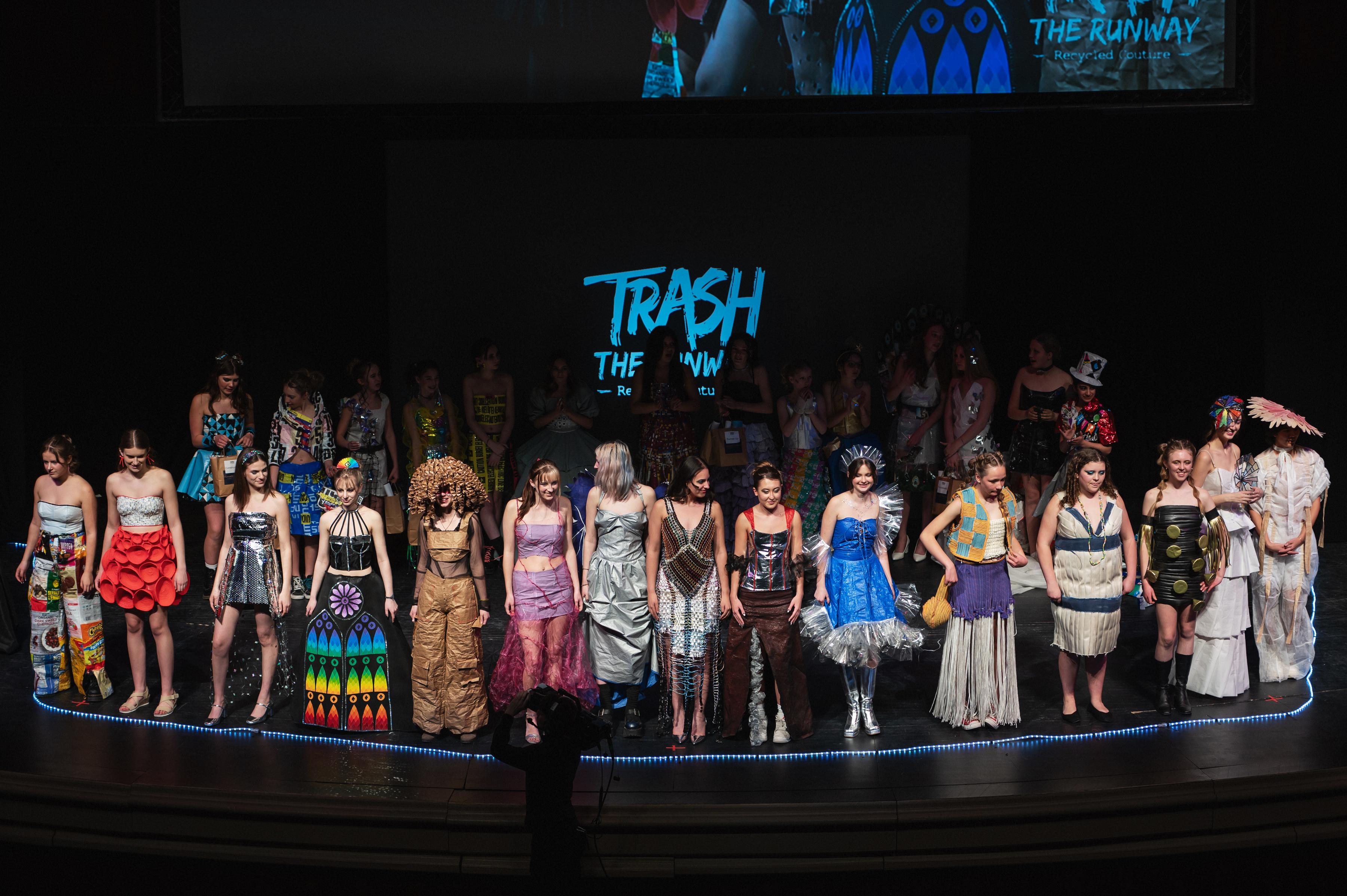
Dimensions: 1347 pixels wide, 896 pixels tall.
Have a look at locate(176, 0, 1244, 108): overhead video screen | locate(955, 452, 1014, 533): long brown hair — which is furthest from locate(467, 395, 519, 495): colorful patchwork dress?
locate(955, 452, 1014, 533): long brown hair

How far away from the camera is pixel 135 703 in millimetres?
6145

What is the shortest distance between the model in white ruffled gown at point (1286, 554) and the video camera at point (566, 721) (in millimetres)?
3852

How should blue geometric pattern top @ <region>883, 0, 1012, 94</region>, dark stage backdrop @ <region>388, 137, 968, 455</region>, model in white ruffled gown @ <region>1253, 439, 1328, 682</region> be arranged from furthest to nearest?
1. dark stage backdrop @ <region>388, 137, 968, 455</region>
2. blue geometric pattern top @ <region>883, 0, 1012, 94</region>
3. model in white ruffled gown @ <region>1253, 439, 1328, 682</region>

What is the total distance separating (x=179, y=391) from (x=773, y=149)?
5.27m

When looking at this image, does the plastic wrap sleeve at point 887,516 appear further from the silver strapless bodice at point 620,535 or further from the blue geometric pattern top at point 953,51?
the blue geometric pattern top at point 953,51

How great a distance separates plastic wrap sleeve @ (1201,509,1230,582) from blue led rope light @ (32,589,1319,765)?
716 millimetres

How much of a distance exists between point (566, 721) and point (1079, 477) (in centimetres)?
277

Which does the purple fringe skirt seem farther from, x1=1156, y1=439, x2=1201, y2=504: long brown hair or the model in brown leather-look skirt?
x1=1156, y1=439, x2=1201, y2=504: long brown hair

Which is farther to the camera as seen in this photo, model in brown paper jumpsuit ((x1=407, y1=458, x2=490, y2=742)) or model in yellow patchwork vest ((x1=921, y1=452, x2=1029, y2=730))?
model in yellow patchwork vest ((x1=921, y1=452, x2=1029, y2=730))

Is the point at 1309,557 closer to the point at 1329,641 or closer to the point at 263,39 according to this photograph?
the point at 1329,641

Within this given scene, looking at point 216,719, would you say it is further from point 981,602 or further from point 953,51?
point 953,51

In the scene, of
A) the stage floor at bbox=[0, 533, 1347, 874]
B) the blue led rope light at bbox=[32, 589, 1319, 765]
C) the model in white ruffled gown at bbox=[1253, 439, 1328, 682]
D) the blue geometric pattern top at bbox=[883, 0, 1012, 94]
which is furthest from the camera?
the blue geometric pattern top at bbox=[883, 0, 1012, 94]

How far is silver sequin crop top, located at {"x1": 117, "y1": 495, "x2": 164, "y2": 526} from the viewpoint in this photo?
6094 mm

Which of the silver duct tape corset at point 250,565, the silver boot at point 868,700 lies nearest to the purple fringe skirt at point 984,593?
the silver boot at point 868,700
